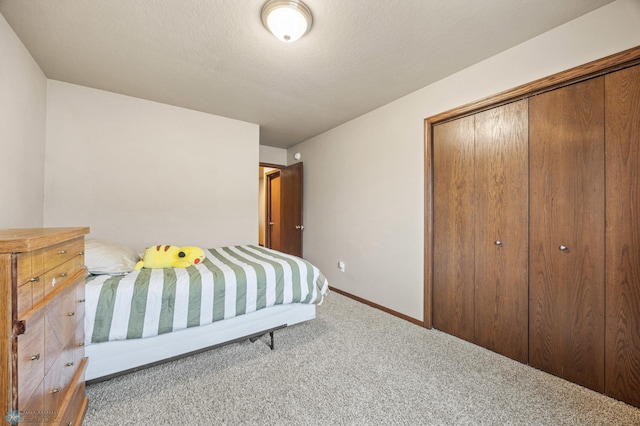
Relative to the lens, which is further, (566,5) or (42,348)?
(566,5)

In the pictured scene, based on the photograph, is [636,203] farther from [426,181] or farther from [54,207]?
[54,207]

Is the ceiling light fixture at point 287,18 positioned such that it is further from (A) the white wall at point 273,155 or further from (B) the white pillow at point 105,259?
(A) the white wall at point 273,155

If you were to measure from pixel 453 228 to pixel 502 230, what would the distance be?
0.41m

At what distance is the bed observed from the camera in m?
1.59

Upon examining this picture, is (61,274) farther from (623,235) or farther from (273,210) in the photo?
(273,210)

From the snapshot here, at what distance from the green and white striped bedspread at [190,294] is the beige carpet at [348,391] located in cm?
38

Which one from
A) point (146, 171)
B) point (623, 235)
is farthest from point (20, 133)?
point (623, 235)

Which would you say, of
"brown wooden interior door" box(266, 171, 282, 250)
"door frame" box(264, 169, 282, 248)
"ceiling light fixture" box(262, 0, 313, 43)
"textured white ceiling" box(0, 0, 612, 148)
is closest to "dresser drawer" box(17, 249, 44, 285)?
"textured white ceiling" box(0, 0, 612, 148)

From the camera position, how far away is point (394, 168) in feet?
9.63

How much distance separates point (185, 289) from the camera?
179 cm

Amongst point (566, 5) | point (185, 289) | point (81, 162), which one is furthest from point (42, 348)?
point (566, 5)

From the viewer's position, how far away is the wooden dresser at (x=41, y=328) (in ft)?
2.57

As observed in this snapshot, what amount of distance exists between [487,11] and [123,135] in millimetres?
3568

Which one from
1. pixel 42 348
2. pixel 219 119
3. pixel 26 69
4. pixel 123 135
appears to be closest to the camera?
pixel 42 348
